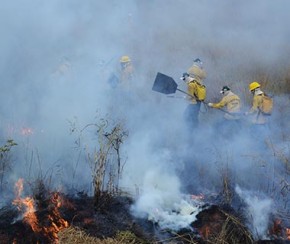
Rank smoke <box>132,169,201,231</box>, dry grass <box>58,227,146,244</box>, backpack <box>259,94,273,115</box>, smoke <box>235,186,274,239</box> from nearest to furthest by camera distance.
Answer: dry grass <box>58,227,146,244</box> < smoke <box>235,186,274,239</box> < smoke <box>132,169,201,231</box> < backpack <box>259,94,273,115</box>

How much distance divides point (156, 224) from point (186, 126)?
3.31 m

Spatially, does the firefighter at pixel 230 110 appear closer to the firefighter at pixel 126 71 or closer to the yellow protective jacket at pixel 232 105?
the yellow protective jacket at pixel 232 105

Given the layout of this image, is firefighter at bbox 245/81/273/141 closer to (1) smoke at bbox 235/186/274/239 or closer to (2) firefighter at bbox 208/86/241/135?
(2) firefighter at bbox 208/86/241/135

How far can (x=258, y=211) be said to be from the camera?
585 centimetres

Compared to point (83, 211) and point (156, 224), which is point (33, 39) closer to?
point (83, 211)

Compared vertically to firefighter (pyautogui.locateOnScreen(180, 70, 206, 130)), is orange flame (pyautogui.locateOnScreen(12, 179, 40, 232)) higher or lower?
lower

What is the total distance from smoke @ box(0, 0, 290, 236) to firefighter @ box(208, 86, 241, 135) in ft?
0.42

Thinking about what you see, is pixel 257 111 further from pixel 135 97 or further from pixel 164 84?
pixel 135 97

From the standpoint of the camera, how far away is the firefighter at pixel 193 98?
8383 millimetres

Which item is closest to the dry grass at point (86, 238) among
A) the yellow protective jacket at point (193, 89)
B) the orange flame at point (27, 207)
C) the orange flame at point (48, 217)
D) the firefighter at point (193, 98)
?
the orange flame at point (48, 217)

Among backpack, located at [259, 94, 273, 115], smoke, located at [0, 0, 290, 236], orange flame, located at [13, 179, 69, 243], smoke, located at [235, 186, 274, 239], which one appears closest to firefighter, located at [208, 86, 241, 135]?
smoke, located at [0, 0, 290, 236]

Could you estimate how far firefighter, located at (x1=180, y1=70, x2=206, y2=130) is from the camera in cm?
838

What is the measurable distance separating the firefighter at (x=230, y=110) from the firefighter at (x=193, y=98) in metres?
0.54

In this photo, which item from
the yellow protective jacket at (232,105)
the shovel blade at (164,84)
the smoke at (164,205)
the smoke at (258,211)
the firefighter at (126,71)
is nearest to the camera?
the smoke at (258,211)
